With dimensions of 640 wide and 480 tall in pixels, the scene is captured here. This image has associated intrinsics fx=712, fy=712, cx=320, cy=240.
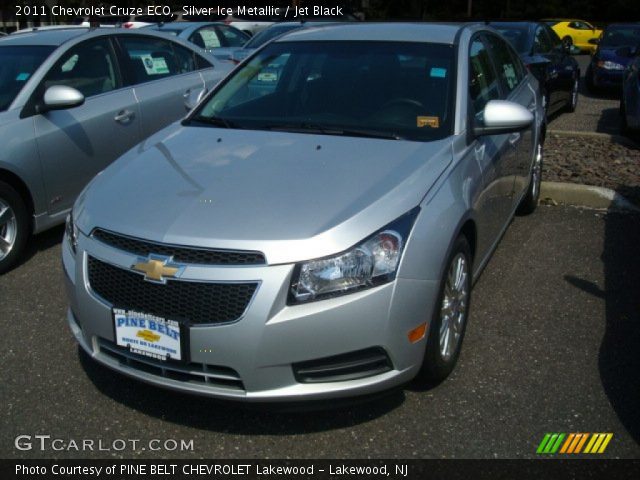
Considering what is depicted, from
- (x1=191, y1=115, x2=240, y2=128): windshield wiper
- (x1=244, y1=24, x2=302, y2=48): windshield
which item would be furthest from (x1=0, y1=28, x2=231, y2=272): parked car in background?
(x1=244, y1=24, x2=302, y2=48): windshield

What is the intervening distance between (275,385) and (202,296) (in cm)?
45

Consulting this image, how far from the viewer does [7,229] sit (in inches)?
193

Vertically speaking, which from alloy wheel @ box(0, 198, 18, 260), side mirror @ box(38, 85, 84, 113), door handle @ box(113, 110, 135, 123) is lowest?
alloy wheel @ box(0, 198, 18, 260)

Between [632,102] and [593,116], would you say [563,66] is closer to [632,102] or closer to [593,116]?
[593,116]

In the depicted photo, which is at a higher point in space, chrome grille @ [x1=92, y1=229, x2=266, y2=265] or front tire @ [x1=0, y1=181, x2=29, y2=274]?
chrome grille @ [x1=92, y1=229, x2=266, y2=265]

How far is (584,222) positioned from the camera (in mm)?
5887

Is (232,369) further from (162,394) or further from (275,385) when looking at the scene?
(162,394)

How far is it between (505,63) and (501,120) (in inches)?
65.0

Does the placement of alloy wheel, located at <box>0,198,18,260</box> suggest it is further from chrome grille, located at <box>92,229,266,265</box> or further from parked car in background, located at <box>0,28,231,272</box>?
chrome grille, located at <box>92,229,266,265</box>

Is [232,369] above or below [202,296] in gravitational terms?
below

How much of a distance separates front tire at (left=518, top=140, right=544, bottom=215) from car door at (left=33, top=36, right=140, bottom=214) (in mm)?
3261

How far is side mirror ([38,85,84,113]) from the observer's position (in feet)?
16.4

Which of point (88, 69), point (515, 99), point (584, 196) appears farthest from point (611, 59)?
point (88, 69)

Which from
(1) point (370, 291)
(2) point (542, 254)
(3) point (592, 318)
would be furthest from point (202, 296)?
(2) point (542, 254)
